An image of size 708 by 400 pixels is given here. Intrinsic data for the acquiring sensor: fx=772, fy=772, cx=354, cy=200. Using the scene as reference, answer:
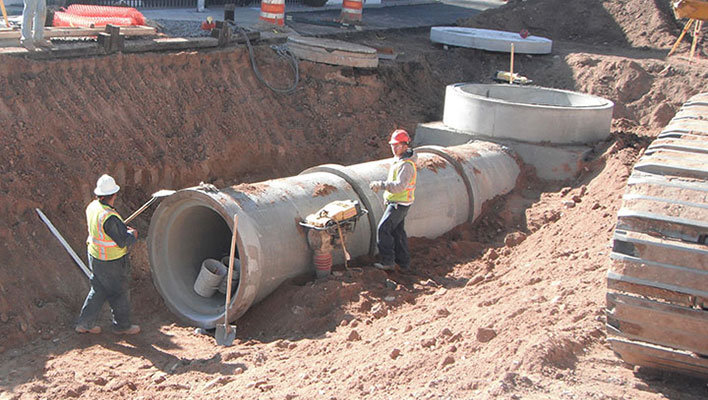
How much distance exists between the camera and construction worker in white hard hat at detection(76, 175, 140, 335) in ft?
23.1

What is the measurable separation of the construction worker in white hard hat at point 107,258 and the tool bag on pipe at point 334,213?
180 cm

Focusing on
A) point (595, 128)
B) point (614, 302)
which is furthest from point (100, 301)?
point (595, 128)

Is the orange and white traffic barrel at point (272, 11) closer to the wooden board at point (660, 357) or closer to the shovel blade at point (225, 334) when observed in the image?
the shovel blade at point (225, 334)

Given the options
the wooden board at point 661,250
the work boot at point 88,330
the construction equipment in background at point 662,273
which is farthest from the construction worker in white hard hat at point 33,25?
the wooden board at point 661,250

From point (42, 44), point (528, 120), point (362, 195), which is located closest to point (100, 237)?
point (362, 195)

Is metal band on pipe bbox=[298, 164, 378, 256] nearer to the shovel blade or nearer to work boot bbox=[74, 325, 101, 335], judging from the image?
the shovel blade

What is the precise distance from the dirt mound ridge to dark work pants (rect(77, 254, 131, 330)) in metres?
13.7

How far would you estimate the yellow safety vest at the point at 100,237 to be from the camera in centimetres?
703

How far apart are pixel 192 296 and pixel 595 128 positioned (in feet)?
22.1

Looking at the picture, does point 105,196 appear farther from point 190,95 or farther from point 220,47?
point 220,47

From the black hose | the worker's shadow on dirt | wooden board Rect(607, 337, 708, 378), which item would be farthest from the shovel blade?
the black hose

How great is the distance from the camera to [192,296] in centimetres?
827

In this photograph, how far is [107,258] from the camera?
7168 millimetres

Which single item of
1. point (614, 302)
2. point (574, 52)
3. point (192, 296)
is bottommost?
point (192, 296)
